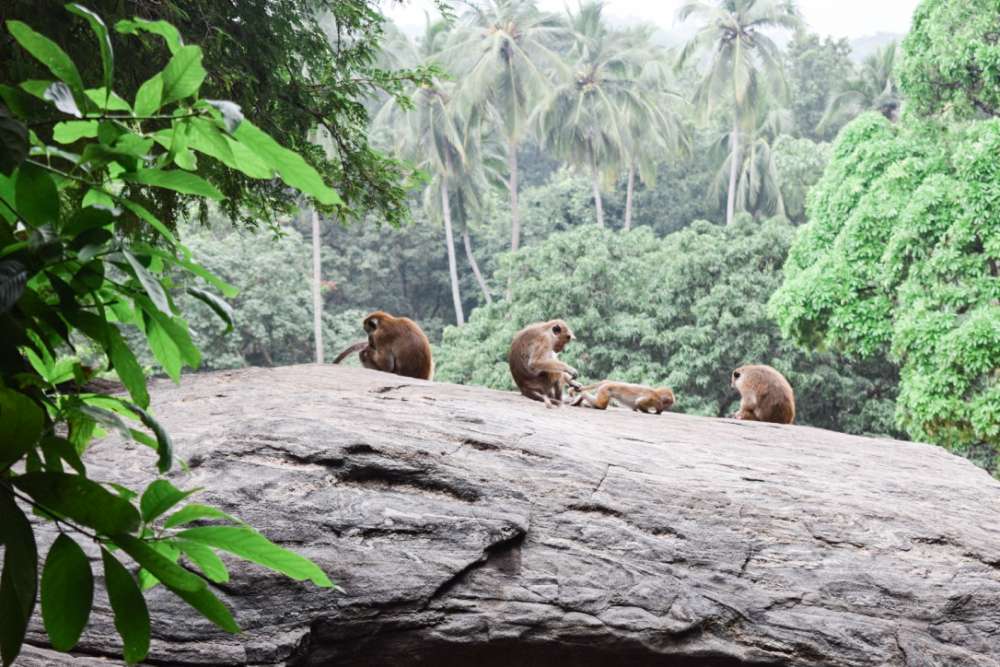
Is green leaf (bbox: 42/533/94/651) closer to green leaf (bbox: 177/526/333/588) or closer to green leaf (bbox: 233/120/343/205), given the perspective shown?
green leaf (bbox: 177/526/333/588)

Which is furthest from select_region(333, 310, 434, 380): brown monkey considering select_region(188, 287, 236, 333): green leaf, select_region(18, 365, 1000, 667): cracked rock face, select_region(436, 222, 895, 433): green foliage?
select_region(436, 222, 895, 433): green foliage

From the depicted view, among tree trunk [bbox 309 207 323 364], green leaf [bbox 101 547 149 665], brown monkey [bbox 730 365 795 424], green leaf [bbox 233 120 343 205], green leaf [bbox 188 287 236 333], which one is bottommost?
tree trunk [bbox 309 207 323 364]

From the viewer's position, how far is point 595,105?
34.5m

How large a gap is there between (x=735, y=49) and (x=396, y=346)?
102ft

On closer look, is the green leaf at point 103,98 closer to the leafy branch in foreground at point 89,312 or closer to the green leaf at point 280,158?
the leafy branch in foreground at point 89,312

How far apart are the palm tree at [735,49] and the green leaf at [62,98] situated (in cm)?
3463

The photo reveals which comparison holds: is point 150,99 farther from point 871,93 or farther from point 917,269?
point 871,93

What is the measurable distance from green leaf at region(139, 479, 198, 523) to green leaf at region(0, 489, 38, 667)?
121 mm

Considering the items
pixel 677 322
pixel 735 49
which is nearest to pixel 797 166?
pixel 735 49

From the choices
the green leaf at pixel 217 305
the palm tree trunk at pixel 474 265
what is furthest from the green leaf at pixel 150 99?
the palm tree trunk at pixel 474 265

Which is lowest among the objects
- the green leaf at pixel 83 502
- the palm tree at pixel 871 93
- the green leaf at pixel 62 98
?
the green leaf at pixel 83 502

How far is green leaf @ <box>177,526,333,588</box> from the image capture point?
39.7 inches

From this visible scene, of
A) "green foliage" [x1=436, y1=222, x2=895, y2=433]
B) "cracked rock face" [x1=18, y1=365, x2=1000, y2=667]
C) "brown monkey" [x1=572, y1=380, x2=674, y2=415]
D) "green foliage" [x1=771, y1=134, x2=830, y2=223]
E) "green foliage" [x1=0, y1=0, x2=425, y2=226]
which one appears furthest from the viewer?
"green foliage" [x1=771, y1=134, x2=830, y2=223]

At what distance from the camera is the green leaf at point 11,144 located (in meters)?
0.92
